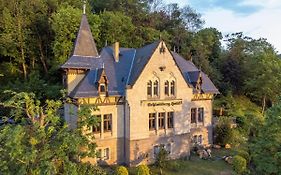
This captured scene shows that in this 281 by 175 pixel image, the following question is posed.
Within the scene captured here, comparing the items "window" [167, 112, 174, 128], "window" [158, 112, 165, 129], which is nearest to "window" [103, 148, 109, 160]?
"window" [158, 112, 165, 129]

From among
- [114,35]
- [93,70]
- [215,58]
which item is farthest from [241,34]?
[93,70]

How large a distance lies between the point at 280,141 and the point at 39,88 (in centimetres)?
3348

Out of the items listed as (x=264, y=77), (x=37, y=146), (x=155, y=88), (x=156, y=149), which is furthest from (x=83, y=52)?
(x=264, y=77)

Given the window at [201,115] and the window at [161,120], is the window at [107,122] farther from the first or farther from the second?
the window at [201,115]

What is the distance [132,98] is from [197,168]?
857 centimetres

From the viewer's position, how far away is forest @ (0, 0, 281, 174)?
1772 cm

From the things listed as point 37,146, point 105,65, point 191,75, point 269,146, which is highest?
point 105,65

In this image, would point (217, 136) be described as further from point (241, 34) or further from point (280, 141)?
point (241, 34)

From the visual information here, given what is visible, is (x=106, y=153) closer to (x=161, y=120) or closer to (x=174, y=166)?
(x=161, y=120)

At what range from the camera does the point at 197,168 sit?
2578 centimetres

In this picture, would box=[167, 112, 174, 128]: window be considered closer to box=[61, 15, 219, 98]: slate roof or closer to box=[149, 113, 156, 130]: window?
box=[149, 113, 156, 130]: window

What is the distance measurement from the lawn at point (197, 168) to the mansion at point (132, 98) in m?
1.62

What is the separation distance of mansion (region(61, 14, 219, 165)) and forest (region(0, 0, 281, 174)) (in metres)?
4.57

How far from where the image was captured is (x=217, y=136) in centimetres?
3309
